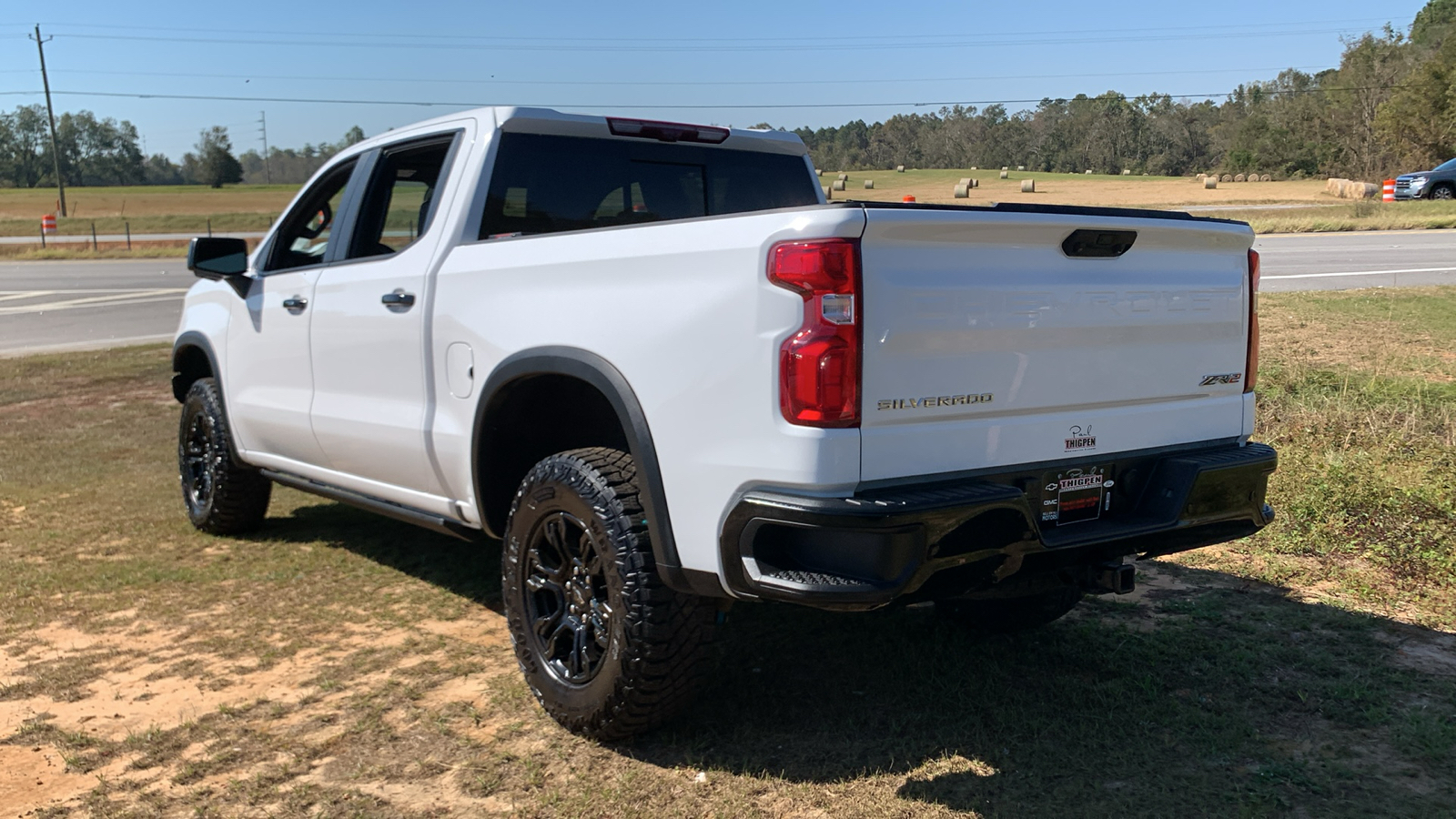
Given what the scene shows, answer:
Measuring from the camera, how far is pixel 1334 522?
5.52 meters

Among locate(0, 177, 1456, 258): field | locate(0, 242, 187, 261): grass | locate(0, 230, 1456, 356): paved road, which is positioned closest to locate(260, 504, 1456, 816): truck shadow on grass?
locate(0, 230, 1456, 356): paved road

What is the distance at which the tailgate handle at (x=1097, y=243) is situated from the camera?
322 centimetres

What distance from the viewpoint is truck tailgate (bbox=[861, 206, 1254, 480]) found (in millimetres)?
2867

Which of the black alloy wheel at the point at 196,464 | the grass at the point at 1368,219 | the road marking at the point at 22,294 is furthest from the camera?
the grass at the point at 1368,219

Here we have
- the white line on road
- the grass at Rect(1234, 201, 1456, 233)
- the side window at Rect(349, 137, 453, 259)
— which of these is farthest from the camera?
the grass at Rect(1234, 201, 1456, 233)

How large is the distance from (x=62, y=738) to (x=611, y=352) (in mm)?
2157

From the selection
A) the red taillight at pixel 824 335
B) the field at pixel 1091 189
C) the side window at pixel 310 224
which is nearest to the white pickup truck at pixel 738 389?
the red taillight at pixel 824 335

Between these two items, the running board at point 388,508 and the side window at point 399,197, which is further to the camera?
the side window at point 399,197

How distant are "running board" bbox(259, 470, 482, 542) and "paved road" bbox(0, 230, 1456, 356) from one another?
10.9 meters

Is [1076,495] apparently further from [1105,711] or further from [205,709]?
[205,709]

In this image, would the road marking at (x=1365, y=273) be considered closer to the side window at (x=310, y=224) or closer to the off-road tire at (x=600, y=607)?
the side window at (x=310, y=224)

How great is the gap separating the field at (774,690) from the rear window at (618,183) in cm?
167

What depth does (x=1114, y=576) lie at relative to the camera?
3.42m

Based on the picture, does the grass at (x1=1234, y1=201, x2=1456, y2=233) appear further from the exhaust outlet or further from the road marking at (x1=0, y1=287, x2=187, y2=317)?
the exhaust outlet
